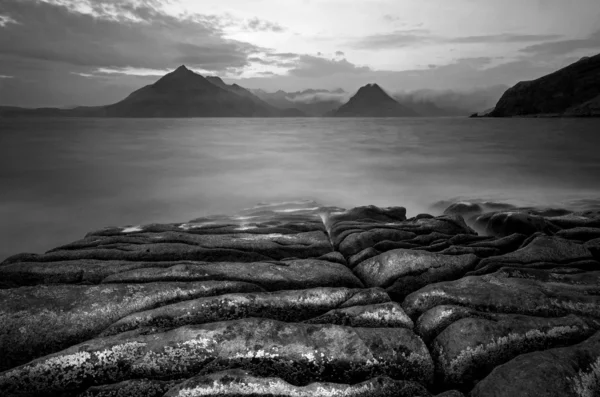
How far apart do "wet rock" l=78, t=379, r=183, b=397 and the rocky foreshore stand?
1 cm

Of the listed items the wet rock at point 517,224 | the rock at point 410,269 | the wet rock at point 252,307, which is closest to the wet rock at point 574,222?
the wet rock at point 517,224

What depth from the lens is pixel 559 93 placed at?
14062 cm

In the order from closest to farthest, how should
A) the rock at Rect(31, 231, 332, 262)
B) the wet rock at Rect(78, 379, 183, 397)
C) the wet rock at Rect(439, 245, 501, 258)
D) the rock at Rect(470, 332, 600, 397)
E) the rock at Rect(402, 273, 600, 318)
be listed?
the rock at Rect(470, 332, 600, 397) → the wet rock at Rect(78, 379, 183, 397) → the rock at Rect(402, 273, 600, 318) → the wet rock at Rect(439, 245, 501, 258) → the rock at Rect(31, 231, 332, 262)

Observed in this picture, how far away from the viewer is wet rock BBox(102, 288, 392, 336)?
4367mm

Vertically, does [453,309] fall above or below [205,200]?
above

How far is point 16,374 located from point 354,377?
3.32 meters

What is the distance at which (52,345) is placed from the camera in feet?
14.2

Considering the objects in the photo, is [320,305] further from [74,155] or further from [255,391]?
[74,155]

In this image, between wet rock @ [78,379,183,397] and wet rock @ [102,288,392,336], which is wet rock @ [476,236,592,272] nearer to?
wet rock @ [102,288,392,336]

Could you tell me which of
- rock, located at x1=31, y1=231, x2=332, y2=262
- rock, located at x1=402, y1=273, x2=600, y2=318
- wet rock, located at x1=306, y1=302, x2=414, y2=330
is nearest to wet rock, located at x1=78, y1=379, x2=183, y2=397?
wet rock, located at x1=306, y1=302, x2=414, y2=330

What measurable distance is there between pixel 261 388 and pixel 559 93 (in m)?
175

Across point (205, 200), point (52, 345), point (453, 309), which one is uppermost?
point (453, 309)

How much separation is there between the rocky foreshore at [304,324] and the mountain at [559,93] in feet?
478

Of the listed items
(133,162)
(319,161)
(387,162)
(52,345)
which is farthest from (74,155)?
(52,345)
